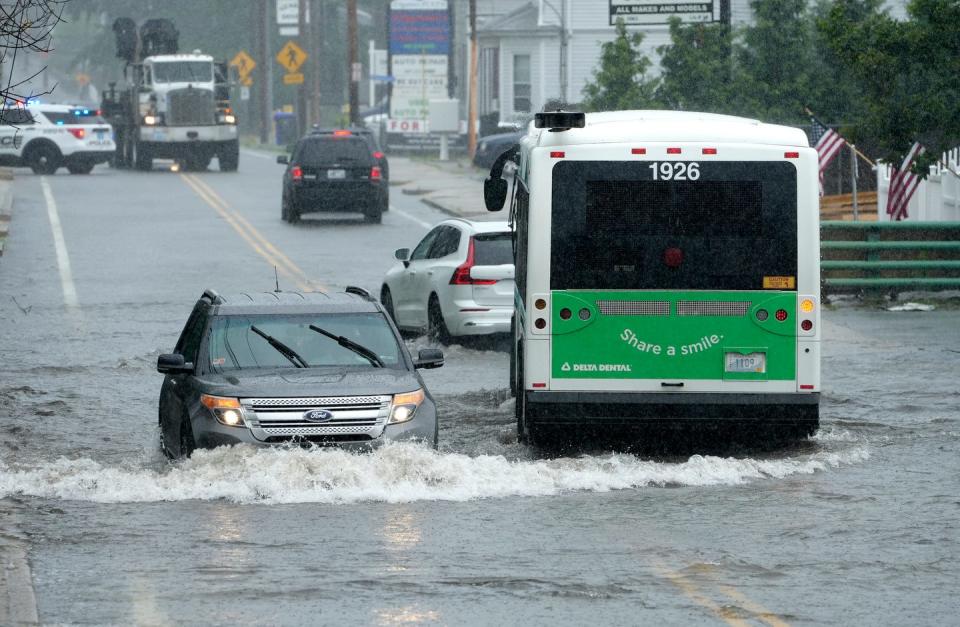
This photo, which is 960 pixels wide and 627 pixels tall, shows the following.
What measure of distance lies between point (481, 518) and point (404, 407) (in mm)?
1340

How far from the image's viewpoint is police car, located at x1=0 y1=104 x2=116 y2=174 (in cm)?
4903

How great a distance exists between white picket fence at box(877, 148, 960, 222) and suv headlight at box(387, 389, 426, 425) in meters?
15.5

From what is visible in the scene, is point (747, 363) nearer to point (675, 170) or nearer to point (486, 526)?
point (675, 170)

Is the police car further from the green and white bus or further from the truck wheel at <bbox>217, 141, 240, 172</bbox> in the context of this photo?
the green and white bus

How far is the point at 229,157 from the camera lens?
175 feet

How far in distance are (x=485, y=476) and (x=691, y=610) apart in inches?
138

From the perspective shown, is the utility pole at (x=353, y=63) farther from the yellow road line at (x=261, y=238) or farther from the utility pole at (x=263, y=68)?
the utility pole at (x=263, y=68)

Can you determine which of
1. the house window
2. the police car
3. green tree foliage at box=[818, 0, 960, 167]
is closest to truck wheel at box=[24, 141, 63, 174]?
the police car

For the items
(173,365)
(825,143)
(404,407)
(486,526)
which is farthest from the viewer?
(825,143)

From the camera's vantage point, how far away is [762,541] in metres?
9.91

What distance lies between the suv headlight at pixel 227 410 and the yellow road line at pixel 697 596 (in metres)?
3.38

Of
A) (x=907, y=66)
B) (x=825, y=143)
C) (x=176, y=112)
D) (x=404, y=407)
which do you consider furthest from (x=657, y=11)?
(x=404, y=407)

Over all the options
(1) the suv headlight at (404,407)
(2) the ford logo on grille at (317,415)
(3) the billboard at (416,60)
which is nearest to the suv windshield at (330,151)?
(1) the suv headlight at (404,407)

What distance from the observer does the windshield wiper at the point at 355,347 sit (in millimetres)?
12422
